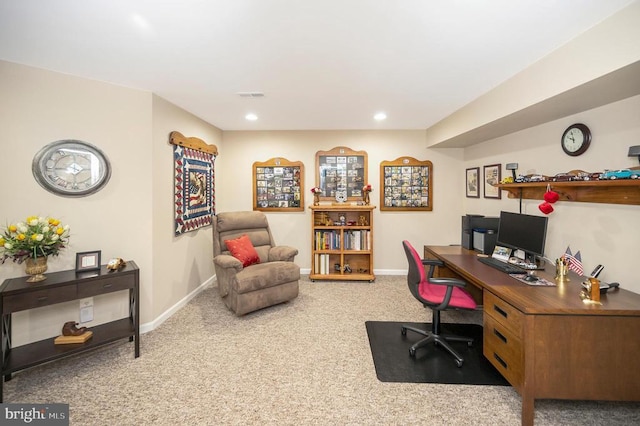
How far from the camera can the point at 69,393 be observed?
1.96 metres

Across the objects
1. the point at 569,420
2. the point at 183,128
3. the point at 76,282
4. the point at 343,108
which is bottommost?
the point at 569,420

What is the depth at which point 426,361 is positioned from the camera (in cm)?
235

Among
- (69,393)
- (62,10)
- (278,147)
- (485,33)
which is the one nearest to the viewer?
(62,10)

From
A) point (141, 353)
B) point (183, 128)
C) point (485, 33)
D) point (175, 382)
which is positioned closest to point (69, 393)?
point (141, 353)

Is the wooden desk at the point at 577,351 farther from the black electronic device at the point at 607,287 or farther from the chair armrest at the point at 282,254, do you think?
the chair armrest at the point at 282,254

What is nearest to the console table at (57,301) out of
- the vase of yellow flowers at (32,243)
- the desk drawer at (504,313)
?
the vase of yellow flowers at (32,243)

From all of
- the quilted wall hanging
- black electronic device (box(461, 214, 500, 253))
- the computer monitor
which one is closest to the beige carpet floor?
the computer monitor

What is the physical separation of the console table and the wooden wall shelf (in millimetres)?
3660

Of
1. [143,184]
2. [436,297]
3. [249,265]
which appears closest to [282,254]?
[249,265]

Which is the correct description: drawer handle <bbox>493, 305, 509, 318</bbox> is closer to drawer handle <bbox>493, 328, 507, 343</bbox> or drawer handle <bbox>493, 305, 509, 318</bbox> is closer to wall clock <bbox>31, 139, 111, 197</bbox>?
drawer handle <bbox>493, 328, 507, 343</bbox>

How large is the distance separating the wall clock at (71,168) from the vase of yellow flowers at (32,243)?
0.33m

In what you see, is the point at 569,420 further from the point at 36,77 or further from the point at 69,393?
the point at 36,77

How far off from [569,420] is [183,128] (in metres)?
4.33

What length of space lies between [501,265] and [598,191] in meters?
0.91
